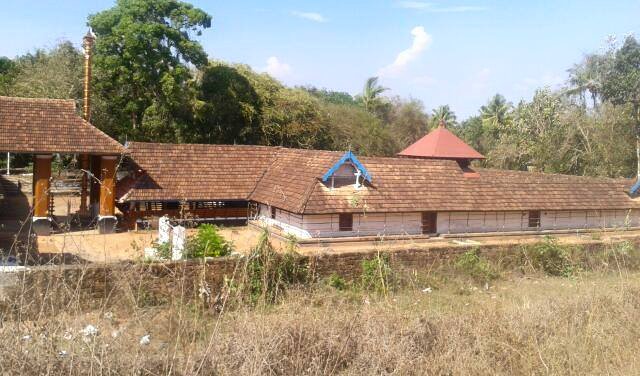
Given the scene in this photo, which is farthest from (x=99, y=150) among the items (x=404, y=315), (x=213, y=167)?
(x=404, y=315)

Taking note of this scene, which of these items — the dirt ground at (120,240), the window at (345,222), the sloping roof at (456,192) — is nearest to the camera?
the dirt ground at (120,240)

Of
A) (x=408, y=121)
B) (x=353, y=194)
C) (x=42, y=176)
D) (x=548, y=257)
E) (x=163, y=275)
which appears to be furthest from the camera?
(x=408, y=121)

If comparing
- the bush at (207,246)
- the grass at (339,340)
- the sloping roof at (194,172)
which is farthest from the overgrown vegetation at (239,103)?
the grass at (339,340)

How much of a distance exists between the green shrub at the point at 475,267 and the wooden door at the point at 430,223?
6.02 m

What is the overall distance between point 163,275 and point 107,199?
34.4ft

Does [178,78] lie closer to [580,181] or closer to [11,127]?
[11,127]

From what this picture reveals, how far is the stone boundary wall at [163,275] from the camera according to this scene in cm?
588

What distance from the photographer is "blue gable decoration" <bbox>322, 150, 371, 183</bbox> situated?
1803cm

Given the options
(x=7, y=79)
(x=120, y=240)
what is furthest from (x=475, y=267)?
(x=7, y=79)

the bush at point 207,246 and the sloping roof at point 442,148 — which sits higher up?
the sloping roof at point 442,148

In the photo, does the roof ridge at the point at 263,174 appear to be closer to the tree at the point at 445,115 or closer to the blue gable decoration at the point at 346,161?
the blue gable decoration at the point at 346,161

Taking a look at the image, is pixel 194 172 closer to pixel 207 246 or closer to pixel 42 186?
pixel 42 186

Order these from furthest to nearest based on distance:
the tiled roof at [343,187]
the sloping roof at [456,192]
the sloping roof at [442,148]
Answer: the sloping roof at [442,148] → the tiled roof at [343,187] → the sloping roof at [456,192]

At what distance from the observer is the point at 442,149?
24.0 meters
